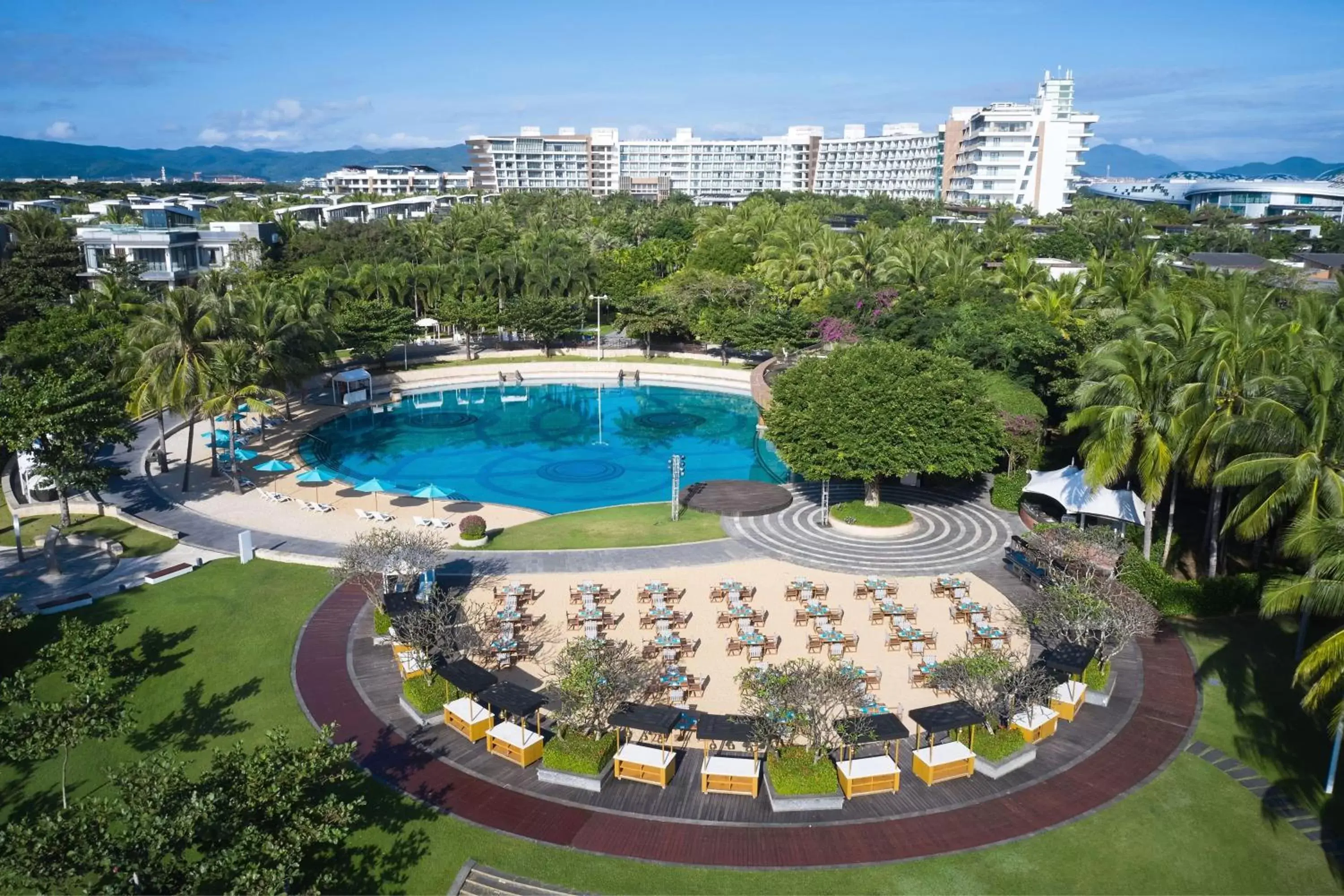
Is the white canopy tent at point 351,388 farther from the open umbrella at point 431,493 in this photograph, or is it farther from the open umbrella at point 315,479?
the open umbrella at point 431,493

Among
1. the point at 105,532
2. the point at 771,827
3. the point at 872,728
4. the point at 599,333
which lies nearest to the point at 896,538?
the point at 872,728

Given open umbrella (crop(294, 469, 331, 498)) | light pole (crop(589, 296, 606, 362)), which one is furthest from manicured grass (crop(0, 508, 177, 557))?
light pole (crop(589, 296, 606, 362))

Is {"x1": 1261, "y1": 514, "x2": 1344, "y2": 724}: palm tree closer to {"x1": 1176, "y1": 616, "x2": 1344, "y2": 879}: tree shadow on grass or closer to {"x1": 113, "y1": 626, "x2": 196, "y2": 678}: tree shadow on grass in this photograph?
{"x1": 1176, "y1": 616, "x2": 1344, "y2": 879}: tree shadow on grass

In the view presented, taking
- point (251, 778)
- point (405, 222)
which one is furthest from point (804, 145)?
point (251, 778)

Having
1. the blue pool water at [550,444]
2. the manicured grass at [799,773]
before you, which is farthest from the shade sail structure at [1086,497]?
the manicured grass at [799,773]

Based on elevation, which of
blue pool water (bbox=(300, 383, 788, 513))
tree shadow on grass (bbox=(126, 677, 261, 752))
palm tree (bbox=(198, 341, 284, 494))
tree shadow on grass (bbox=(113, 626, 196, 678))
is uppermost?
palm tree (bbox=(198, 341, 284, 494))

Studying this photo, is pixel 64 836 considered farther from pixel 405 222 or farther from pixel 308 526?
pixel 405 222
